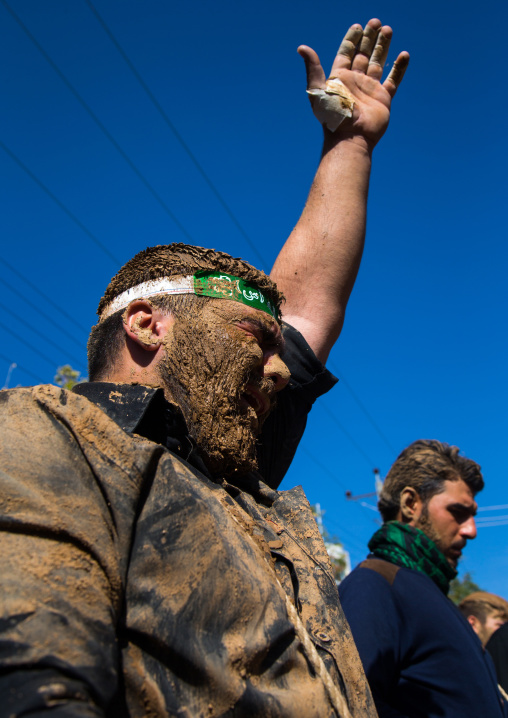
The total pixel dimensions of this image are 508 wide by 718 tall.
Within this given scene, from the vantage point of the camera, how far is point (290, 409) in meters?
2.57

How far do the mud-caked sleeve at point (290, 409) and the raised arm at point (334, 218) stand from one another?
0.11 meters

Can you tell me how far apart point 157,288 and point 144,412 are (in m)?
0.70

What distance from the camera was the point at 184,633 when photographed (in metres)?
1.21

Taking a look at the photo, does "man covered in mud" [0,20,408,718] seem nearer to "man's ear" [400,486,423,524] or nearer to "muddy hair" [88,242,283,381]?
"muddy hair" [88,242,283,381]

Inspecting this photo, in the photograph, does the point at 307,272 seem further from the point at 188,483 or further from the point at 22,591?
the point at 22,591

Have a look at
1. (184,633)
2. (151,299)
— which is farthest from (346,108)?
(184,633)

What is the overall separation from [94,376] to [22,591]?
3.93 ft

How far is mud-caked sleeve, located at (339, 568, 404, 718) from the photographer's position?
2449mm

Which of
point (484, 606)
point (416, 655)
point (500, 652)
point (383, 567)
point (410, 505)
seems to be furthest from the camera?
point (484, 606)

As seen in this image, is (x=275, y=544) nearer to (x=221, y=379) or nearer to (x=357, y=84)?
(x=221, y=379)

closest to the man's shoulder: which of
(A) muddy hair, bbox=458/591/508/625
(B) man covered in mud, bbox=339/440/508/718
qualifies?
(B) man covered in mud, bbox=339/440/508/718

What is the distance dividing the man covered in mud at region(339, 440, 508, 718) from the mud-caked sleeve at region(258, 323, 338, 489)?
0.74 m

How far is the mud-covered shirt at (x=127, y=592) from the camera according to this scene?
1.04 metres

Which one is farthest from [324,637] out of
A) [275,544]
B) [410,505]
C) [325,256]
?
[410,505]
